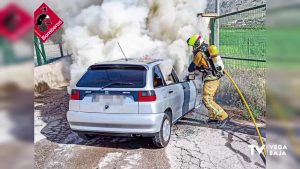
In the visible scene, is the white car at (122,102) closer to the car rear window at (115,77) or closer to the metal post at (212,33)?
the car rear window at (115,77)

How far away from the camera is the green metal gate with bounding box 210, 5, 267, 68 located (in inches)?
181

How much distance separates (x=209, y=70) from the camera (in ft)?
15.9

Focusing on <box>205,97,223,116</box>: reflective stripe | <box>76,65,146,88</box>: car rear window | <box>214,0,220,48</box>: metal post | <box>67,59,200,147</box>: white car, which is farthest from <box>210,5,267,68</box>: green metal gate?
<box>76,65,146,88</box>: car rear window

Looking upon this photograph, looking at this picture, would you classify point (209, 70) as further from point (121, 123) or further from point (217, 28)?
point (121, 123)

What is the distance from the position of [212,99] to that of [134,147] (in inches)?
56.0

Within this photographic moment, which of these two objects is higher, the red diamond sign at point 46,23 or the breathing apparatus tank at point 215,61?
the red diamond sign at point 46,23

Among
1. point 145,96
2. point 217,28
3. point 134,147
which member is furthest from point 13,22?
point 217,28

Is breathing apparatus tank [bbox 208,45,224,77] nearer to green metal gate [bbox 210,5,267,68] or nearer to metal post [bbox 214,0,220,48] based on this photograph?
green metal gate [bbox 210,5,267,68]

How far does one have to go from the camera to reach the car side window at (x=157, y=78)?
4.22m

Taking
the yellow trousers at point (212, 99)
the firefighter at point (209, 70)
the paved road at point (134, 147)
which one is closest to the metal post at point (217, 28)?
the firefighter at point (209, 70)

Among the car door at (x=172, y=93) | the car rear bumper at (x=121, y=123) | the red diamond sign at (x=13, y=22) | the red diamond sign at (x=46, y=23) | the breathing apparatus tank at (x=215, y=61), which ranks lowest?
the car rear bumper at (x=121, y=123)

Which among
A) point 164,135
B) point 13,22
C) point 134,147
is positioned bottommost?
point 134,147

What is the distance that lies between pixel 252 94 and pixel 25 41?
356 cm

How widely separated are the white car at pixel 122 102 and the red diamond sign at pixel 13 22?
5.53ft
